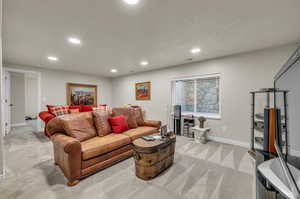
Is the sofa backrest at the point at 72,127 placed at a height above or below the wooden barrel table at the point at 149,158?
above

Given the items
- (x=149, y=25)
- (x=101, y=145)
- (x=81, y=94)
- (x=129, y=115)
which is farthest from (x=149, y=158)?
(x=81, y=94)

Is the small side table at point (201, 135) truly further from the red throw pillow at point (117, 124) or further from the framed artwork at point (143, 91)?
the framed artwork at point (143, 91)

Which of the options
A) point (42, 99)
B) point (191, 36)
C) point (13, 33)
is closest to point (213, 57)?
point (191, 36)

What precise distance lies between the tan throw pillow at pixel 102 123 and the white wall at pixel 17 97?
5.36 metres

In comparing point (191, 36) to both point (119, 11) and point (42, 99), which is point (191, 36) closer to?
point (119, 11)

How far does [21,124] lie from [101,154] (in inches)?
236

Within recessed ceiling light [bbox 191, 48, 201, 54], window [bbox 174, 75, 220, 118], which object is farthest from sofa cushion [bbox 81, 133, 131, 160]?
window [bbox 174, 75, 220, 118]

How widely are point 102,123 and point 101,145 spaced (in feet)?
2.09

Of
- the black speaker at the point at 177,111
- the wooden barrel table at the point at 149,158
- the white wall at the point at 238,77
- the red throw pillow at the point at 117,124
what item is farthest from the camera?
the black speaker at the point at 177,111

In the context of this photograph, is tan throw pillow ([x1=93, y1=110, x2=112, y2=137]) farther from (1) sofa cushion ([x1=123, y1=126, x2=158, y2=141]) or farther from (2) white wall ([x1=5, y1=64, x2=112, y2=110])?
(2) white wall ([x1=5, y1=64, x2=112, y2=110])

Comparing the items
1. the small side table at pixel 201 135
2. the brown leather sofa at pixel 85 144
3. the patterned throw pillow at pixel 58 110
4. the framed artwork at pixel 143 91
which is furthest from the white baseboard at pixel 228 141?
the patterned throw pillow at pixel 58 110

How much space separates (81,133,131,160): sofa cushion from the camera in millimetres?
1854

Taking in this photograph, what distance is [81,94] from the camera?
5648mm

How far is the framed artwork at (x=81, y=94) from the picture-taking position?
5300 millimetres
